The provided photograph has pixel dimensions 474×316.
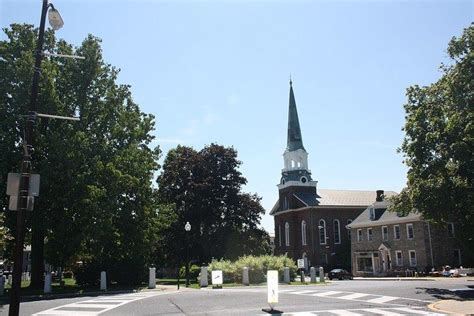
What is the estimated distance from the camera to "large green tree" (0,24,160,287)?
95.6 ft

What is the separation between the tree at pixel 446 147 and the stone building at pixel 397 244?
16.2 meters

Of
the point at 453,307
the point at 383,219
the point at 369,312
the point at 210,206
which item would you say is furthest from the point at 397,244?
the point at 369,312

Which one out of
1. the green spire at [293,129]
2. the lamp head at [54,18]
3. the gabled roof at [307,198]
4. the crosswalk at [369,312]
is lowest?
the crosswalk at [369,312]

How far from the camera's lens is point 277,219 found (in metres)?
83.7

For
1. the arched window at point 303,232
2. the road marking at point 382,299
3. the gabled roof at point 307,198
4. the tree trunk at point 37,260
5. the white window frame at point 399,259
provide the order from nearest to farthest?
the road marking at point 382,299, the tree trunk at point 37,260, the white window frame at point 399,259, the gabled roof at point 307,198, the arched window at point 303,232

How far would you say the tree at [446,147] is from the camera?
27.8 meters

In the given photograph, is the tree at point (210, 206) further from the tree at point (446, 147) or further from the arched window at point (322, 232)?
the tree at point (446, 147)

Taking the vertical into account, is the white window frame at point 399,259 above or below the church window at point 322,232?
below

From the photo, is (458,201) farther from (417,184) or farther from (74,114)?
(74,114)

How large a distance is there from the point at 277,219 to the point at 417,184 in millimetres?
55113

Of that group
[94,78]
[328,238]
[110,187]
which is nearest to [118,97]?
[94,78]

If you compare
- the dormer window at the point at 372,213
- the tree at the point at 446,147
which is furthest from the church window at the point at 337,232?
the tree at the point at 446,147

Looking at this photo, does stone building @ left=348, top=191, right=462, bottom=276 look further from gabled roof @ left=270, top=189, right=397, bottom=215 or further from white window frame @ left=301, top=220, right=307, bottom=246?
white window frame @ left=301, top=220, right=307, bottom=246

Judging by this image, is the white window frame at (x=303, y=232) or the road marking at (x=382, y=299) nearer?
the road marking at (x=382, y=299)
